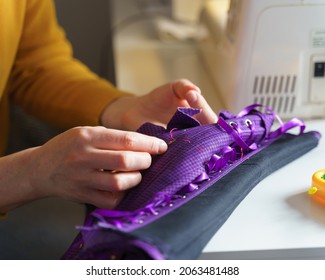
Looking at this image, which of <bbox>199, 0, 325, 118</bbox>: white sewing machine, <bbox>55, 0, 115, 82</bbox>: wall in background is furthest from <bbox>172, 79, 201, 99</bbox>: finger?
<bbox>55, 0, 115, 82</bbox>: wall in background

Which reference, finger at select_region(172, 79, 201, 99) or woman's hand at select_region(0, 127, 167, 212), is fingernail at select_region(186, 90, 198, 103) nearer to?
finger at select_region(172, 79, 201, 99)

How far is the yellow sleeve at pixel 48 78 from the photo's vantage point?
35.3 inches

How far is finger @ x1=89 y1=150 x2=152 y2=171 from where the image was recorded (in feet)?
1.80

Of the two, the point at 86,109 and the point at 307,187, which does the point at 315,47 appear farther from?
the point at 86,109

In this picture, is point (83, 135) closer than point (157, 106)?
Yes

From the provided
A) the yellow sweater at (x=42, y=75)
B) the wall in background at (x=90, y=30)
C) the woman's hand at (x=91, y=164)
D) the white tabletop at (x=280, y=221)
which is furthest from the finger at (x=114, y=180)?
the wall in background at (x=90, y=30)

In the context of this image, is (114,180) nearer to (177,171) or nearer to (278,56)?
(177,171)

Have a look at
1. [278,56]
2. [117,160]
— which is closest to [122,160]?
[117,160]

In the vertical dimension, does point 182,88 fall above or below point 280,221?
above

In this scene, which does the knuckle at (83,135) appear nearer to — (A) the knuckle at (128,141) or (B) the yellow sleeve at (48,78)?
(A) the knuckle at (128,141)

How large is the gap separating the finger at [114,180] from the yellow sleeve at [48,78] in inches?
12.7

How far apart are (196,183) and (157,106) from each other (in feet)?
0.73

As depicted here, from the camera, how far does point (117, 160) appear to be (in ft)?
1.79

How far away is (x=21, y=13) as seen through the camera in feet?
2.88
